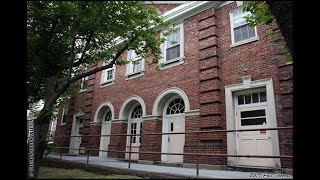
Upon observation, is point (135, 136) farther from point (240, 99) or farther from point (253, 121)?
point (253, 121)

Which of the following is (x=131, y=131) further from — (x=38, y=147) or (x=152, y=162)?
(x=38, y=147)

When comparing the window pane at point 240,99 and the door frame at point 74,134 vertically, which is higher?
the window pane at point 240,99

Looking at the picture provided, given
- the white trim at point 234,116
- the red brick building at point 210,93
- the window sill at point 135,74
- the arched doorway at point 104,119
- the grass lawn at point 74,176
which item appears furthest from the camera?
the arched doorway at point 104,119

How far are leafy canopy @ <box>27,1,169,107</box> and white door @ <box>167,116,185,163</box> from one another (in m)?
3.15

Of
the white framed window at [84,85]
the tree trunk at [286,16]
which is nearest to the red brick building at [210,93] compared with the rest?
the white framed window at [84,85]

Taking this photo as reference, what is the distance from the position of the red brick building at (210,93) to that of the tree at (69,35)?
7.25 ft

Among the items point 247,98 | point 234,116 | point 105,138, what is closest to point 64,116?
point 105,138

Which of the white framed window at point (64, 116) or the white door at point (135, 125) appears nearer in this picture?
the white door at point (135, 125)

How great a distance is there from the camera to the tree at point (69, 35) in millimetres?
6754

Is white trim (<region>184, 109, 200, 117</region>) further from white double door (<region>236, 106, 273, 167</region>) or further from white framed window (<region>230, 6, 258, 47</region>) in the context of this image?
white framed window (<region>230, 6, 258, 47</region>)

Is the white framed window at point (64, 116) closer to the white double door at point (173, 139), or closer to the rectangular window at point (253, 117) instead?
the white double door at point (173, 139)

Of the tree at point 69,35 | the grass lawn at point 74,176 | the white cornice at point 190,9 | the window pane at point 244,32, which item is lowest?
the grass lawn at point 74,176

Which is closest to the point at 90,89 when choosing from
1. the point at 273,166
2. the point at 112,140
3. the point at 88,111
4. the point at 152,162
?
the point at 88,111

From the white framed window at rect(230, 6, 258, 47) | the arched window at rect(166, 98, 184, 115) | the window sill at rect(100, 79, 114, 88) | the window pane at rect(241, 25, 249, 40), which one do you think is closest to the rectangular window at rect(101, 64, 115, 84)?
the window sill at rect(100, 79, 114, 88)
